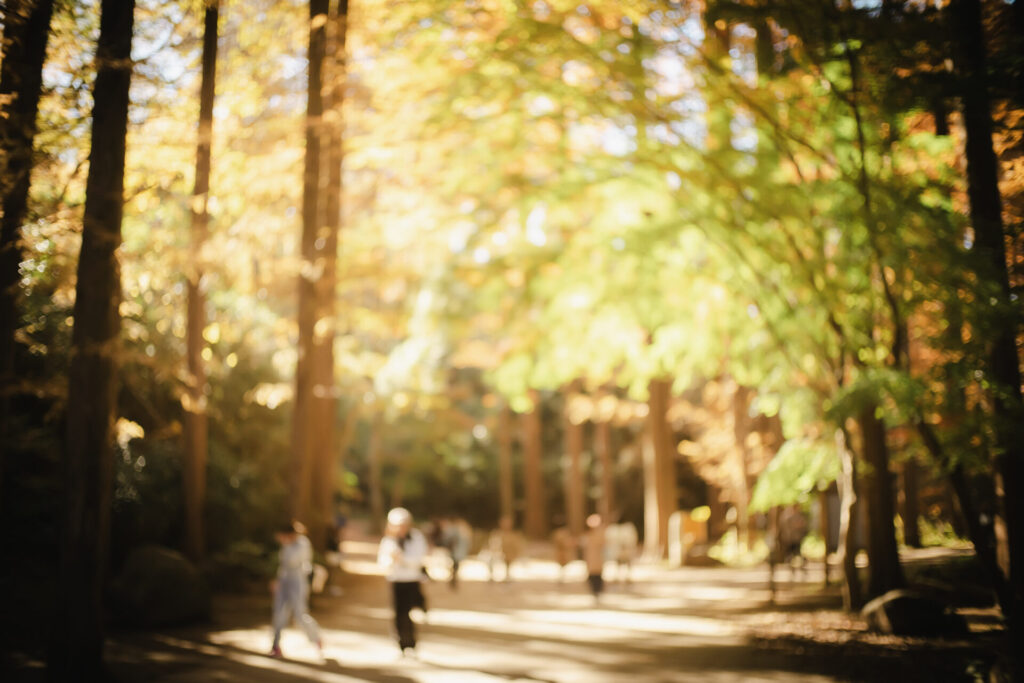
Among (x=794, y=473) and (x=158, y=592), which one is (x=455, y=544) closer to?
(x=158, y=592)

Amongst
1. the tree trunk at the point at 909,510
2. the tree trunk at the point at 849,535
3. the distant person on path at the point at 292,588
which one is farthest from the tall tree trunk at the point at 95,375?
the tree trunk at the point at 909,510

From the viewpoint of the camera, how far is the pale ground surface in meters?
10.7

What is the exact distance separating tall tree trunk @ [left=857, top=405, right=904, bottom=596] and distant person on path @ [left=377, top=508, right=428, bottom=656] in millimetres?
7565

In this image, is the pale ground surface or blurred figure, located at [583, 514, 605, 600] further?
blurred figure, located at [583, 514, 605, 600]

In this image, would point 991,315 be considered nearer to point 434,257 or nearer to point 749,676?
point 749,676

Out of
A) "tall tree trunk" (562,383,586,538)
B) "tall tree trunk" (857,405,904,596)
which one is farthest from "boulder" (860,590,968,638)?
"tall tree trunk" (562,383,586,538)

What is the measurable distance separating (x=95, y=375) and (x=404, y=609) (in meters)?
5.16

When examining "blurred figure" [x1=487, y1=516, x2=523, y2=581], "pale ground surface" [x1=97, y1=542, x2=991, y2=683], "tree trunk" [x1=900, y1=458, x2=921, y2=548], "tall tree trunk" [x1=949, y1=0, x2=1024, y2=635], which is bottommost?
"pale ground surface" [x1=97, y1=542, x2=991, y2=683]

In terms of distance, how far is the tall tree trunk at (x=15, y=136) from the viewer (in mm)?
9000

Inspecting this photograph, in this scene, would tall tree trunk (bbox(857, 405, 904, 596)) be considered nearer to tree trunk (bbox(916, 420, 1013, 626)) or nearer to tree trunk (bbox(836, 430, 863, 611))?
tree trunk (bbox(836, 430, 863, 611))

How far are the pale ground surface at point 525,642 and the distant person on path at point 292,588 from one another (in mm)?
308

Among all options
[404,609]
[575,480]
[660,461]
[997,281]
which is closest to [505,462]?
[575,480]

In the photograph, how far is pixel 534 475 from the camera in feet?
154

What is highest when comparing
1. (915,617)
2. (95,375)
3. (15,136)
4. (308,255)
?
(308,255)
